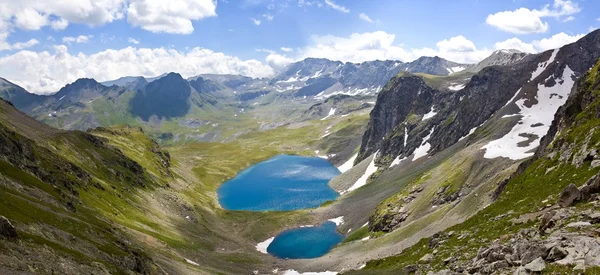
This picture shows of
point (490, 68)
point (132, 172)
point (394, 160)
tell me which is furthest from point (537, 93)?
point (132, 172)

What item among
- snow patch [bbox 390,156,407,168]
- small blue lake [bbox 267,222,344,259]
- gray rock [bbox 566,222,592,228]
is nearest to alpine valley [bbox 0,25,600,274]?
gray rock [bbox 566,222,592,228]

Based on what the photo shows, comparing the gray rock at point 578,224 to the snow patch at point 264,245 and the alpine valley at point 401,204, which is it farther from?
the snow patch at point 264,245

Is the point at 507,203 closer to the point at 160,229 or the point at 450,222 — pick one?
the point at 450,222

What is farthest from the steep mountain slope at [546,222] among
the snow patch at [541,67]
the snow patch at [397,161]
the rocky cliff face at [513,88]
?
the snow patch at [397,161]

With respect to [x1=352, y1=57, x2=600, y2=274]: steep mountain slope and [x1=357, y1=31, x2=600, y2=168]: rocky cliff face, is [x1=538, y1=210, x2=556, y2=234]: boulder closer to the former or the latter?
[x1=352, y1=57, x2=600, y2=274]: steep mountain slope

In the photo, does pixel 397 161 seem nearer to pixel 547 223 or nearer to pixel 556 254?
pixel 547 223
